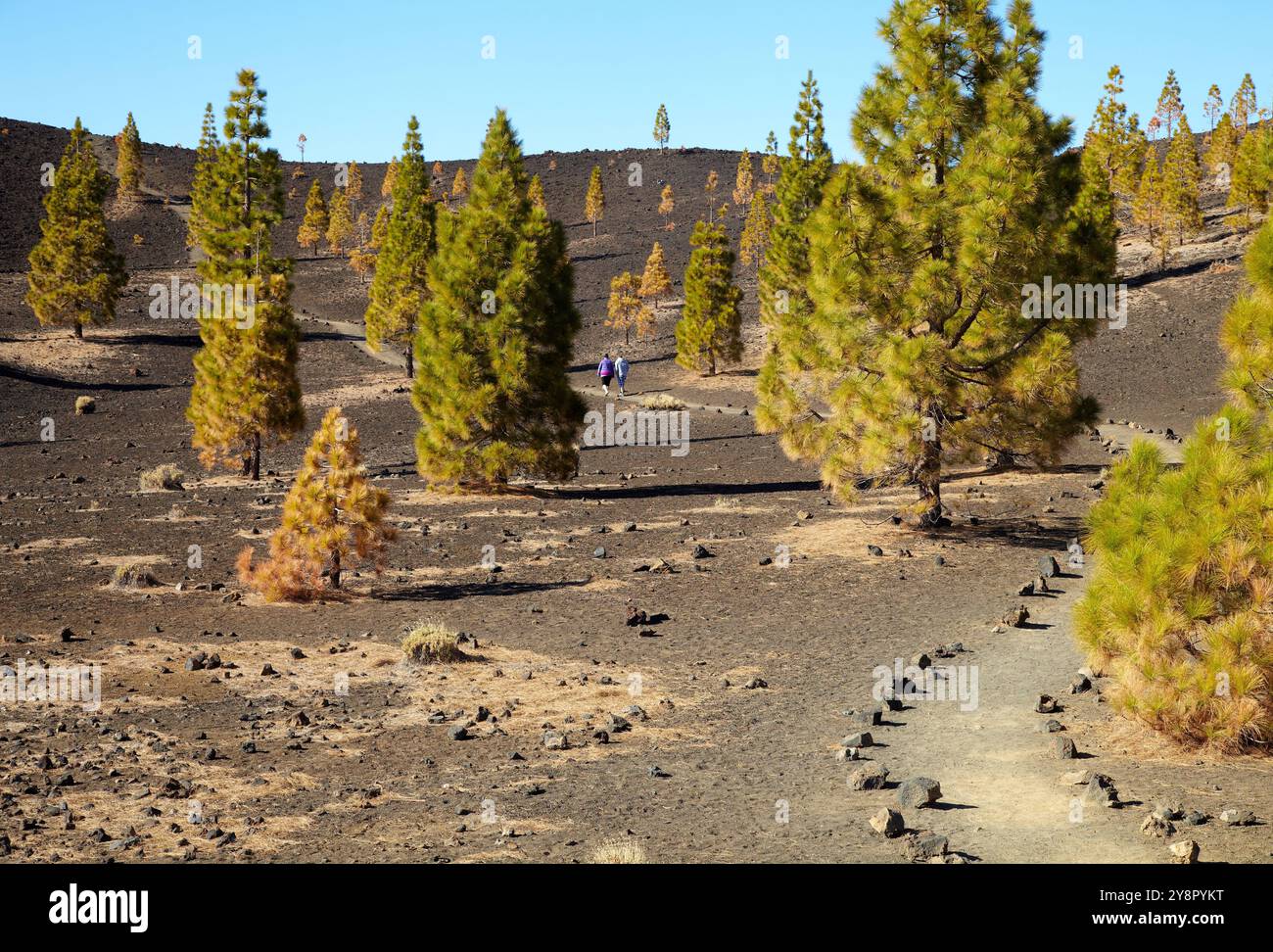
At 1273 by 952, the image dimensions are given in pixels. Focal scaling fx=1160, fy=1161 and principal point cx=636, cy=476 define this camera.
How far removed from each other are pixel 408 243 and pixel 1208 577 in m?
44.9

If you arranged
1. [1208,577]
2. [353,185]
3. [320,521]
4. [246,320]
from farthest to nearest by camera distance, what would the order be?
[353,185], [246,320], [320,521], [1208,577]

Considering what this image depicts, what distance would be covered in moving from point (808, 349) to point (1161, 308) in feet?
137

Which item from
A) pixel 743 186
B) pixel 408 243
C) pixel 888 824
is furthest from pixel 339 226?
pixel 888 824

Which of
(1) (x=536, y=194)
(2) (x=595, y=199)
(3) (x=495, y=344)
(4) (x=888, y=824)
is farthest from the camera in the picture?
(2) (x=595, y=199)

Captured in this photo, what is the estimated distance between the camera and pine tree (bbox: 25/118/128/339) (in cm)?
5572

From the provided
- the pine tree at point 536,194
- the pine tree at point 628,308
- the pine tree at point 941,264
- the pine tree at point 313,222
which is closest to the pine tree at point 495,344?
the pine tree at point 536,194

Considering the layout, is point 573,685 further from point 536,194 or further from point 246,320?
point 536,194

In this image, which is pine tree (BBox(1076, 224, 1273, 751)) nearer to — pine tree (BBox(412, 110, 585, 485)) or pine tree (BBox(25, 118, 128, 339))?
pine tree (BBox(412, 110, 585, 485))

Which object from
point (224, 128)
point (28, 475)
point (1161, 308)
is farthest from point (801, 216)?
point (28, 475)

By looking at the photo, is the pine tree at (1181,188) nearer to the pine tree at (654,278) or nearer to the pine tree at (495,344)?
the pine tree at (654,278)

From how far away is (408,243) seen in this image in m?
50.5

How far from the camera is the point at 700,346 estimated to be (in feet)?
177

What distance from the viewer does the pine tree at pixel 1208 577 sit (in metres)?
9.26
